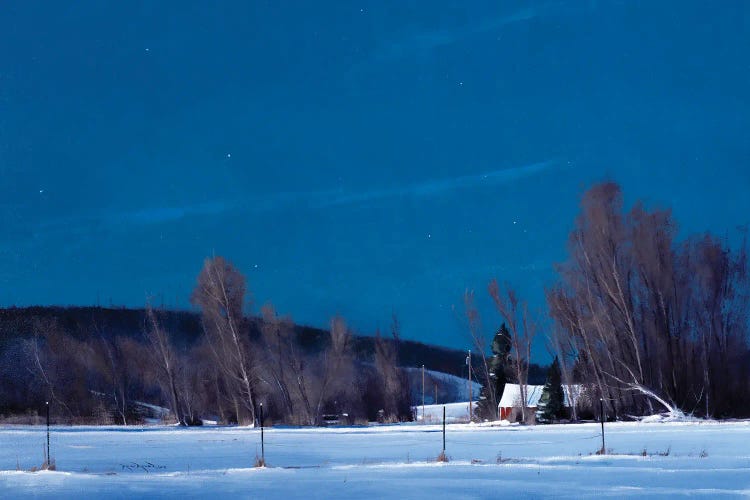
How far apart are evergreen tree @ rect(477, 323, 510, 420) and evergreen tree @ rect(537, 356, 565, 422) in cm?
518

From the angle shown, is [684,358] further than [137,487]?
Yes

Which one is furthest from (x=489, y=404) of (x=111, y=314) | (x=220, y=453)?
(x=111, y=314)

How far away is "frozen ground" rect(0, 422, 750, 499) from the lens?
1148cm

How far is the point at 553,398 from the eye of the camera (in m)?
43.8

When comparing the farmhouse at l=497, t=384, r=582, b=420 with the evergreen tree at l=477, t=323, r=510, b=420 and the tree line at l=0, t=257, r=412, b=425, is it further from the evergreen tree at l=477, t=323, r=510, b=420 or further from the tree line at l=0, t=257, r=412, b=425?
the tree line at l=0, t=257, r=412, b=425

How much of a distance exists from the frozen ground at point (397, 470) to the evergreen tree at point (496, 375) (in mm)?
26033

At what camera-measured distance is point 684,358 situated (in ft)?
121

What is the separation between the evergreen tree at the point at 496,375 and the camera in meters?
49.9

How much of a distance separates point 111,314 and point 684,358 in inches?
3704

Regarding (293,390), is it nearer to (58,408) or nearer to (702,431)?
(58,408)
